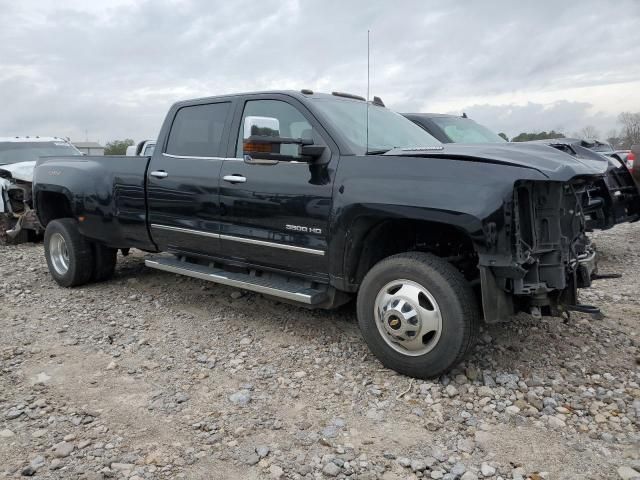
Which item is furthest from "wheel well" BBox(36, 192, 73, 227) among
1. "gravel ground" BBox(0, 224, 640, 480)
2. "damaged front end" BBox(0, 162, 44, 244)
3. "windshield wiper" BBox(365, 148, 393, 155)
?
"windshield wiper" BBox(365, 148, 393, 155)

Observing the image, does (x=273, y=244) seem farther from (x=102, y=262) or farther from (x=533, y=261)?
(x=102, y=262)

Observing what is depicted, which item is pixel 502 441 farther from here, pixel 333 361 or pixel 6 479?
pixel 6 479

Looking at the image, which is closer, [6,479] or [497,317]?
[6,479]

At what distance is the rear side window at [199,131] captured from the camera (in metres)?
4.75

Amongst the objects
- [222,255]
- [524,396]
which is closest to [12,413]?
[222,255]

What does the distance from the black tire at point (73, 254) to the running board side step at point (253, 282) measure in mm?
1159

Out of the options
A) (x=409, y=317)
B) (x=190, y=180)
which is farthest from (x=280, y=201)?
(x=409, y=317)

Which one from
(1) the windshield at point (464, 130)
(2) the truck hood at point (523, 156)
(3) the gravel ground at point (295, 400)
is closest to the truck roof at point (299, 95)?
(2) the truck hood at point (523, 156)

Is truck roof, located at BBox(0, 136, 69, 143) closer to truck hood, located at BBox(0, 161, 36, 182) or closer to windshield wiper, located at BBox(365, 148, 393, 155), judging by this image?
truck hood, located at BBox(0, 161, 36, 182)

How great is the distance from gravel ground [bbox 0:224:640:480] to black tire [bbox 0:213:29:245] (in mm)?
4207

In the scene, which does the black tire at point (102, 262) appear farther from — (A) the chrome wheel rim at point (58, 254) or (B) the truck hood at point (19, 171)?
(B) the truck hood at point (19, 171)

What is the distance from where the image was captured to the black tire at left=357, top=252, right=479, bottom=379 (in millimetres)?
3334

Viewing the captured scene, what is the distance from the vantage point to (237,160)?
4.46 metres

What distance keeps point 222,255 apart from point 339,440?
2181 mm
